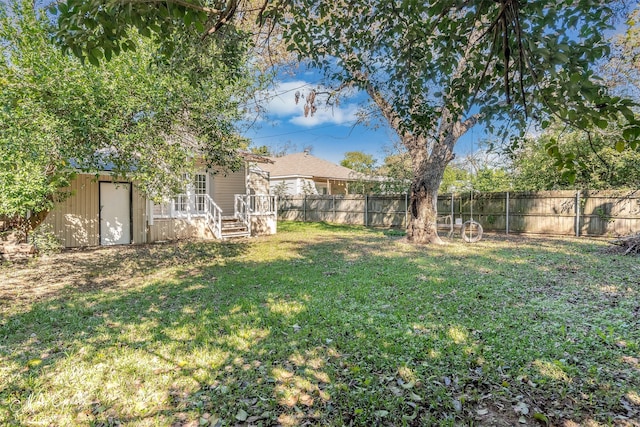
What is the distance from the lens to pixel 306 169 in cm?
2559

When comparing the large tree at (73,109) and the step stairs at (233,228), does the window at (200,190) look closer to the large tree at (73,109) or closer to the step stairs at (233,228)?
the step stairs at (233,228)

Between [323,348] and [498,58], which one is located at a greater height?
[498,58]

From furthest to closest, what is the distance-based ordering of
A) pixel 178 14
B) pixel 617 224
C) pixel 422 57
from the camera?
pixel 617 224 → pixel 422 57 → pixel 178 14

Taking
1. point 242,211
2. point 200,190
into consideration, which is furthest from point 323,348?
point 200,190

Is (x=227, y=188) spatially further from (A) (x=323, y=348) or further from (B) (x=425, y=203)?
(A) (x=323, y=348)

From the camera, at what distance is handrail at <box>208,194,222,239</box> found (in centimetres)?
1263

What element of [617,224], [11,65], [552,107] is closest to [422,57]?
[552,107]

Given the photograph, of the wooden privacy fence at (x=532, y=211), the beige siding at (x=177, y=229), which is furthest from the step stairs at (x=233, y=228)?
the wooden privacy fence at (x=532, y=211)

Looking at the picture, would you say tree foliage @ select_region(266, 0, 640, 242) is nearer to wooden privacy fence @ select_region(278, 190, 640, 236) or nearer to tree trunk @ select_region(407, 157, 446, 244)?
tree trunk @ select_region(407, 157, 446, 244)

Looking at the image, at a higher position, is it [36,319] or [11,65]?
[11,65]

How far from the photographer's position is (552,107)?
2.09m

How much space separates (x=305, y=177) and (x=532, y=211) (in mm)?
14301

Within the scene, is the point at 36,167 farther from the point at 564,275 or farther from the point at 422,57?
the point at 564,275

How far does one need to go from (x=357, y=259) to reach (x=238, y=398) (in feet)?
20.4
